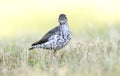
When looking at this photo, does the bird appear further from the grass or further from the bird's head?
the grass

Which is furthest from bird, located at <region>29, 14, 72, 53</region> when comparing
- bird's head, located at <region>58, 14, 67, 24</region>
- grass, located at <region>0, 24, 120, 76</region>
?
grass, located at <region>0, 24, 120, 76</region>

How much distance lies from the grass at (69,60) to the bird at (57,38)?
0.11 meters

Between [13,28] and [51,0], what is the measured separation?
5.47 meters

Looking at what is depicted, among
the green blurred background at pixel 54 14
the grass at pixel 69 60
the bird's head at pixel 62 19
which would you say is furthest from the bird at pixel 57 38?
the green blurred background at pixel 54 14

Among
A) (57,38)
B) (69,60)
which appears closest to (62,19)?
(57,38)

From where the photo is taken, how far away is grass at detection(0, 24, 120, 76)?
8.78 meters

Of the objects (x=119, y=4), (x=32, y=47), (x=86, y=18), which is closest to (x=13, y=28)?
(x=86, y=18)

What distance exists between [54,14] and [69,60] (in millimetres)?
17125

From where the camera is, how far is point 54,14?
27.4m

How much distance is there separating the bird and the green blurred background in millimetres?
10798

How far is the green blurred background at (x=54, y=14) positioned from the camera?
24516mm

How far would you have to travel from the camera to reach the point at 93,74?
8.57 m

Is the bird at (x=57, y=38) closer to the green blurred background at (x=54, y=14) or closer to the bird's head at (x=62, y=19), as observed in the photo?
the bird's head at (x=62, y=19)

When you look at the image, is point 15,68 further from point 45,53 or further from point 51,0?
point 51,0
